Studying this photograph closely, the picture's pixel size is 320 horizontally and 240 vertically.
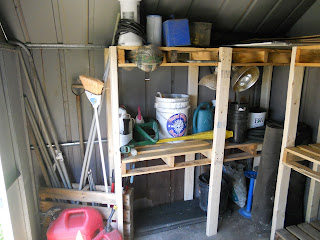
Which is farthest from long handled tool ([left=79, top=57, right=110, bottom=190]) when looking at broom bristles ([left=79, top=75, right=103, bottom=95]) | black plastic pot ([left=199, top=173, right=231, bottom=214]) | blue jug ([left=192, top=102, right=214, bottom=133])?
black plastic pot ([left=199, top=173, right=231, bottom=214])

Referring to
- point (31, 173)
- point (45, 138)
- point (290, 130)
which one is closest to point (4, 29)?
point (45, 138)

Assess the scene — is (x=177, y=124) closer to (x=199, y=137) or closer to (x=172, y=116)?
(x=172, y=116)

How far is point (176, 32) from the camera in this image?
80.2 inches

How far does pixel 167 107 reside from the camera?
2.26 meters

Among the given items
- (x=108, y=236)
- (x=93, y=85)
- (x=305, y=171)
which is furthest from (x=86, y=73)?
(x=305, y=171)

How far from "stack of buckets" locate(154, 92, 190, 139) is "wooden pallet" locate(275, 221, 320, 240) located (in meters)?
1.24

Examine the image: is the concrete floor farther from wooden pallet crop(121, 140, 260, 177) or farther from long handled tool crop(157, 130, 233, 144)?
long handled tool crop(157, 130, 233, 144)

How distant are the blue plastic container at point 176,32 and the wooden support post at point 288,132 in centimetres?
85

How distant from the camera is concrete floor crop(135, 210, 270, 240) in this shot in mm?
2482

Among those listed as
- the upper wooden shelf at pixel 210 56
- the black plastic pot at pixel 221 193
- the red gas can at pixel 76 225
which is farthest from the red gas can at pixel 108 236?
the upper wooden shelf at pixel 210 56

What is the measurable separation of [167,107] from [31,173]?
1.33 m

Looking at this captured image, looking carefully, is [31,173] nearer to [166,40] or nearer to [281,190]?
[166,40]

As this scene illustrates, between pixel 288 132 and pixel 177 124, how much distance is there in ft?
3.04

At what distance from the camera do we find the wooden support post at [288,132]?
2035 millimetres
